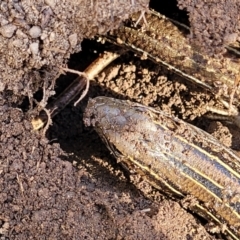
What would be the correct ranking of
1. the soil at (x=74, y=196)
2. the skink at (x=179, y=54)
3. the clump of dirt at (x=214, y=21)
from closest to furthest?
the soil at (x=74, y=196) < the clump of dirt at (x=214, y=21) < the skink at (x=179, y=54)

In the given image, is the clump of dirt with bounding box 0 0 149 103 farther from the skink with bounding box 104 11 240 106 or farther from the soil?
the skink with bounding box 104 11 240 106

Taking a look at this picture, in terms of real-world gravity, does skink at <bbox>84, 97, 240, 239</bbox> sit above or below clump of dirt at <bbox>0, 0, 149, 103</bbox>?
below

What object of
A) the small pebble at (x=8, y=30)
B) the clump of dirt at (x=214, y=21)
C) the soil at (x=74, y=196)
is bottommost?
the soil at (x=74, y=196)

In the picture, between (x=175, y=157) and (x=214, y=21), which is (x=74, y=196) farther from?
(x=214, y=21)

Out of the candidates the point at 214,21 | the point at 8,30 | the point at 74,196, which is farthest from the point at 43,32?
the point at 214,21

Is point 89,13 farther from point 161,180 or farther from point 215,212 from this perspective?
point 215,212

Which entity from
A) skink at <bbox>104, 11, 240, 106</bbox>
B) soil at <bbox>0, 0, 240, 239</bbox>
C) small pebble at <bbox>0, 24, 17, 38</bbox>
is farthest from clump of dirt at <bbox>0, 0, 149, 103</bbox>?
skink at <bbox>104, 11, 240, 106</bbox>

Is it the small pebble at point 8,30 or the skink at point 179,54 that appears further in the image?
the skink at point 179,54

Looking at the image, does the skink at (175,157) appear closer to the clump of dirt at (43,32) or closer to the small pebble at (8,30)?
the clump of dirt at (43,32)

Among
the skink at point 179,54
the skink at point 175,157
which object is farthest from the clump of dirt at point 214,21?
the skink at point 175,157
